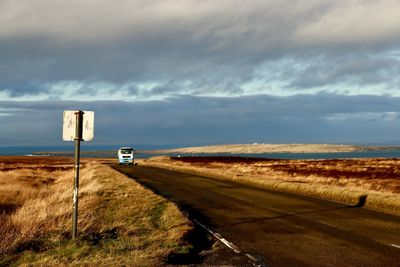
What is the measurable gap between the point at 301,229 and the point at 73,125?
7.10 metres

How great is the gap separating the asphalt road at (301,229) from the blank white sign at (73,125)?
4413 millimetres

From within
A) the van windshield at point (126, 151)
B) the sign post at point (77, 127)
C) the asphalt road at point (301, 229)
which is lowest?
the asphalt road at point (301, 229)

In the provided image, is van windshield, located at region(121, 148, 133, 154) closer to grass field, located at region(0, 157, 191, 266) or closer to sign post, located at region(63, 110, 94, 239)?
grass field, located at region(0, 157, 191, 266)

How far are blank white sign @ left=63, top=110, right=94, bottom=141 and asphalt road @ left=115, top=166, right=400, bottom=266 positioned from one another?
4.41m

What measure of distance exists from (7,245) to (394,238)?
9.48 meters

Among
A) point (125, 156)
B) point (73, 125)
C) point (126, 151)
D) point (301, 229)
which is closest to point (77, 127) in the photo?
point (73, 125)

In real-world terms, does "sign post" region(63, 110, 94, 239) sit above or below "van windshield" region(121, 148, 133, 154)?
above

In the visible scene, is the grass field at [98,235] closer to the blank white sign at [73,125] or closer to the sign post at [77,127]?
the sign post at [77,127]

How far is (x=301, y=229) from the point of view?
12.9 metres

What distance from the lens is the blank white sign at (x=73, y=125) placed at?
10.1 metres

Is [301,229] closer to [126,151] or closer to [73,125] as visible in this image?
[73,125]

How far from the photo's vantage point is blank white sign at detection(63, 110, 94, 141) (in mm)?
10117

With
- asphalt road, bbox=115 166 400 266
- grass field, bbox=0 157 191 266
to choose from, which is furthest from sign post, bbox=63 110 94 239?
asphalt road, bbox=115 166 400 266

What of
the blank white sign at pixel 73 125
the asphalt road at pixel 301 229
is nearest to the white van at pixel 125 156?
the asphalt road at pixel 301 229
